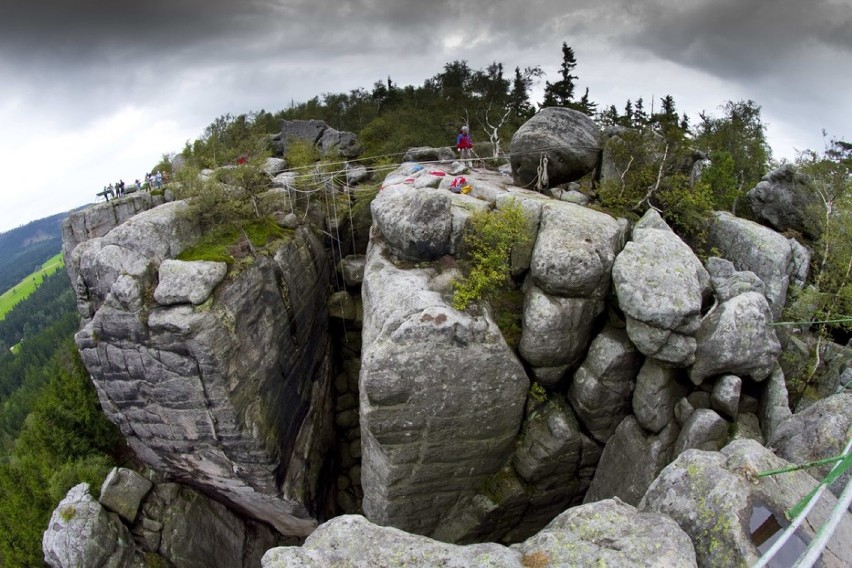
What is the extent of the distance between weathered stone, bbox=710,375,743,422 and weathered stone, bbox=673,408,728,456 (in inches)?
17.1

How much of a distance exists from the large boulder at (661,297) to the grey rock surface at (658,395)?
70 cm

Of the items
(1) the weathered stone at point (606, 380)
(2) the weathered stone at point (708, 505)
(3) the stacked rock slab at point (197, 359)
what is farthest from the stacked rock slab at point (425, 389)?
(2) the weathered stone at point (708, 505)

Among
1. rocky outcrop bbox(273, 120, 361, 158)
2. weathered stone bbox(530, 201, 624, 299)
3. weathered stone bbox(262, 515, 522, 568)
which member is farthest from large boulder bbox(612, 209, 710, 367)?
rocky outcrop bbox(273, 120, 361, 158)

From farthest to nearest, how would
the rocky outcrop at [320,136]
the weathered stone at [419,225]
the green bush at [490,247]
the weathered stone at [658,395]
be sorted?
1. the rocky outcrop at [320,136]
2. the weathered stone at [419,225]
3. the green bush at [490,247]
4. the weathered stone at [658,395]

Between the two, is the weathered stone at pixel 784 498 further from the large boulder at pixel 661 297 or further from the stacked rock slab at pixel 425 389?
the stacked rock slab at pixel 425 389

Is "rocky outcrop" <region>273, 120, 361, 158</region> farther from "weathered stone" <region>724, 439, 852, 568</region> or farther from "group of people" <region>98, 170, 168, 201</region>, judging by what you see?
"weathered stone" <region>724, 439, 852, 568</region>

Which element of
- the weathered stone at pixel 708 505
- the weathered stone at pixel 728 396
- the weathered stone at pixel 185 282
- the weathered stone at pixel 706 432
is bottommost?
the weathered stone at pixel 706 432

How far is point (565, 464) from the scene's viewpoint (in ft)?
53.1

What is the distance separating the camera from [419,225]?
614 inches

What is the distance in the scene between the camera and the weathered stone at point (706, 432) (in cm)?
1281

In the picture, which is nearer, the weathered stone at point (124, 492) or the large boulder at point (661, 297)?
the large boulder at point (661, 297)

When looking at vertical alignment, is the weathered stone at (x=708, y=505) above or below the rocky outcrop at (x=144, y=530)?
above

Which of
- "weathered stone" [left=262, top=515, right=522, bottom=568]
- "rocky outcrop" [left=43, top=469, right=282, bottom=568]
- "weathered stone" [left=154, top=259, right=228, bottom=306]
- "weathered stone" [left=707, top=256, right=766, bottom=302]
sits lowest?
"rocky outcrop" [left=43, top=469, right=282, bottom=568]

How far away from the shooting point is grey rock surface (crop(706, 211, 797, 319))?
55.1ft
